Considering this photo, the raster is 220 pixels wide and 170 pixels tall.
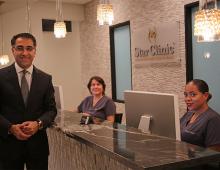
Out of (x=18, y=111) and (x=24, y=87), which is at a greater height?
(x=24, y=87)

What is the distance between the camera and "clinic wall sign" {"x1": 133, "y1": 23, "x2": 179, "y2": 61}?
475 centimetres

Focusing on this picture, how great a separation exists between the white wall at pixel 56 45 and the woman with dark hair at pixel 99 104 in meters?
3.26

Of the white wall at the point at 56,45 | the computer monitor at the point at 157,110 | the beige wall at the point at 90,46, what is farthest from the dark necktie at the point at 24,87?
the white wall at the point at 56,45

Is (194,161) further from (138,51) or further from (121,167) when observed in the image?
(138,51)

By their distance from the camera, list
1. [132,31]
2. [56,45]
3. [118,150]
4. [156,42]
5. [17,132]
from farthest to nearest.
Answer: [56,45] < [132,31] < [156,42] < [17,132] < [118,150]

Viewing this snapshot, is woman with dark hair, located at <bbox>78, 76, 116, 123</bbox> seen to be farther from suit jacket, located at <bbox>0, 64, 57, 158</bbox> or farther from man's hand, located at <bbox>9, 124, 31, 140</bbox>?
man's hand, located at <bbox>9, 124, 31, 140</bbox>

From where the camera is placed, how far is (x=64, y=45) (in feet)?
25.2

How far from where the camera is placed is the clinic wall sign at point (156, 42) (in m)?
4.75

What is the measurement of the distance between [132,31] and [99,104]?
215cm

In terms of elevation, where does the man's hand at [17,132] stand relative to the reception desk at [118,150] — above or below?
Answer: above

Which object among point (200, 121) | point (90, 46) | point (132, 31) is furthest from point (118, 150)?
point (90, 46)

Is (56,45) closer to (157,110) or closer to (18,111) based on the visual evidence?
(18,111)

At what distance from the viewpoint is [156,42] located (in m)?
5.12

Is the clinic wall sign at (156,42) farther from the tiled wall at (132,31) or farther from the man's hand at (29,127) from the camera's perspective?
the man's hand at (29,127)
